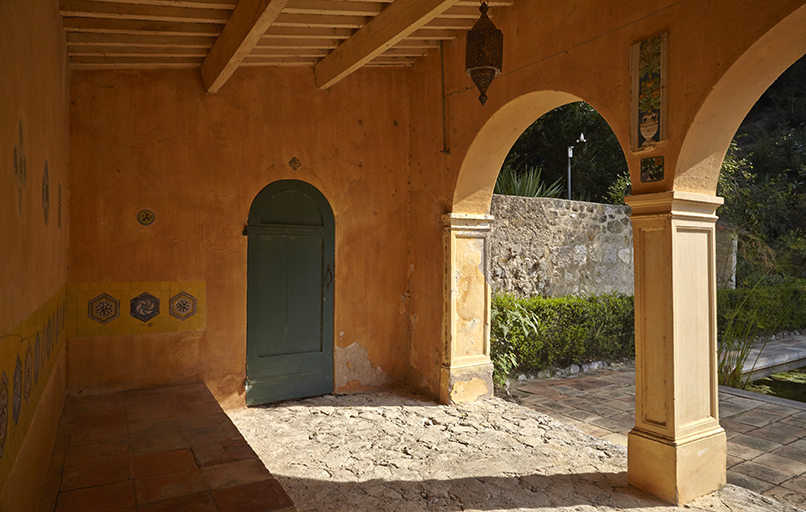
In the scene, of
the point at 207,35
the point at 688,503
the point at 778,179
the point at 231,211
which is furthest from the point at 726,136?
the point at 778,179

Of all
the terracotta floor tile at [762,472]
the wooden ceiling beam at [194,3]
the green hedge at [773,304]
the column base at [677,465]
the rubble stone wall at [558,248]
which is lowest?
the terracotta floor tile at [762,472]

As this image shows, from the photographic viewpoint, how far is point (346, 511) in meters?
3.09

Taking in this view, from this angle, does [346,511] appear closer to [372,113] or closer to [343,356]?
[343,356]

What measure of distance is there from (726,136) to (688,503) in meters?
2.16

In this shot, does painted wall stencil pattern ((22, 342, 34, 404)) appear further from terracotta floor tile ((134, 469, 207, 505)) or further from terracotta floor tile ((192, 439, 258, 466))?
terracotta floor tile ((192, 439, 258, 466))

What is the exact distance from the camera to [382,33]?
3965mm

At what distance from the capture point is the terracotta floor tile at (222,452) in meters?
2.89

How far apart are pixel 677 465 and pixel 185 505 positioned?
2645 millimetres

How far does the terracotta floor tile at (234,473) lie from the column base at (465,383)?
2549 mm

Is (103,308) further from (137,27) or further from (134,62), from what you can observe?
(137,27)

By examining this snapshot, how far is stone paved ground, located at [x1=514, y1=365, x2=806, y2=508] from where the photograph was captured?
3.54 m

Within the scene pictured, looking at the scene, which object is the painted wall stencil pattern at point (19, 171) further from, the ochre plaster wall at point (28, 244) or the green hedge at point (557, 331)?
the green hedge at point (557, 331)

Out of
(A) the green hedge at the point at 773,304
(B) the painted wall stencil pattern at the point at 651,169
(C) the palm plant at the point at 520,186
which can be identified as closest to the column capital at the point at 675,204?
(B) the painted wall stencil pattern at the point at 651,169

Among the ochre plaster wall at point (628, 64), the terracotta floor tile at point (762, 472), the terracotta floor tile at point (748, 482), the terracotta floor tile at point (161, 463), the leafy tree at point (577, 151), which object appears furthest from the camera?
the leafy tree at point (577, 151)
